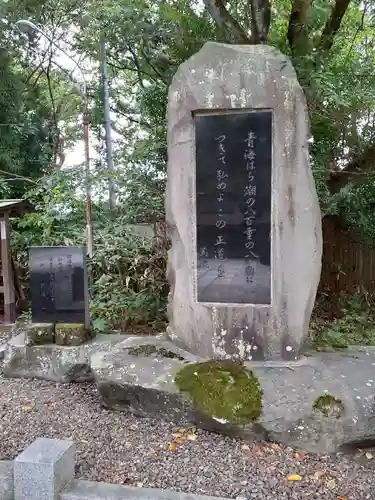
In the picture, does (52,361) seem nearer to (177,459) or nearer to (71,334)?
(71,334)

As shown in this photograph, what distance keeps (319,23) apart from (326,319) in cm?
424

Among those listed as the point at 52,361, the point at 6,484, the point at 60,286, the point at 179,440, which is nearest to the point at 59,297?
the point at 60,286

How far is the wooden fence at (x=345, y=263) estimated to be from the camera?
7637 millimetres

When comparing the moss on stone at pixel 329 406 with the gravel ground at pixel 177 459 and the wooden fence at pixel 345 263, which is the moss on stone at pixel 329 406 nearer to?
the gravel ground at pixel 177 459

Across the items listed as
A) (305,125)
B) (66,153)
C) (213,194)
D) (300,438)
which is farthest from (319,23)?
(66,153)

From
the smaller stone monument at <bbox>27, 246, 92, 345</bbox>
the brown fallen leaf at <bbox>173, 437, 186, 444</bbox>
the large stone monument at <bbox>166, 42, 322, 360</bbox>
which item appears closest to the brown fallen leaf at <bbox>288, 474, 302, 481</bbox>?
the brown fallen leaf at <bbox>173, 437, 186, 444</bbox>

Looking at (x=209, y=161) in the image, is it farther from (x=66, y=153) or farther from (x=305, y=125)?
(x=66, y=153)

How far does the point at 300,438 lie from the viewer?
10.3 feet

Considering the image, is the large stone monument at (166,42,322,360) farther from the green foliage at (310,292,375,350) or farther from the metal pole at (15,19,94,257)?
the metal pole at (15,19,94,257)

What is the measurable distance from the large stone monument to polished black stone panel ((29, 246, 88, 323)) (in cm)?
126

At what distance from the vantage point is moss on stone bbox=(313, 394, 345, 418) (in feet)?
10.3

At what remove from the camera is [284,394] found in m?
3.25

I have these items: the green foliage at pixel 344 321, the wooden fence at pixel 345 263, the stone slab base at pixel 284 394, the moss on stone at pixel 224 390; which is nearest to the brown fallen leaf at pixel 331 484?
the stone slab base at pixel 284 394

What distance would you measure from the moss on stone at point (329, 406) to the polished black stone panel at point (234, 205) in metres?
0.89
